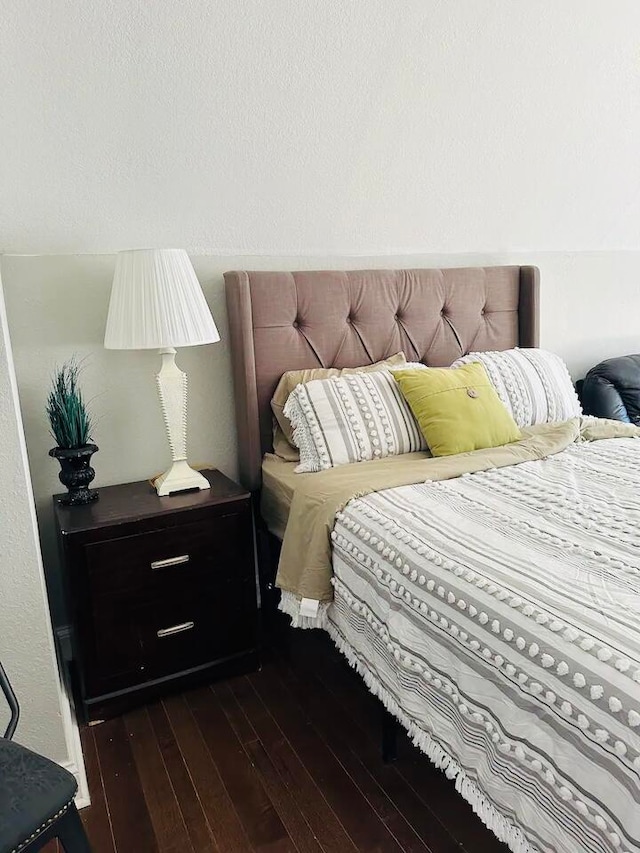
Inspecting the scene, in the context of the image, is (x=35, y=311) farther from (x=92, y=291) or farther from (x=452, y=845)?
(x=452, y=845)

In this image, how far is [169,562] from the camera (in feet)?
6.33

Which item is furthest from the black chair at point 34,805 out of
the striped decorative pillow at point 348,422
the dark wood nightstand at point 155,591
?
the striped decorative pillow at point 348,422

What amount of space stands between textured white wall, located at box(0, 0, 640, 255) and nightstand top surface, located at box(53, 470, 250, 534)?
80 cm

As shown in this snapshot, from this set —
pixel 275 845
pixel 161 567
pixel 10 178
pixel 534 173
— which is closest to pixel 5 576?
pixel 161 567

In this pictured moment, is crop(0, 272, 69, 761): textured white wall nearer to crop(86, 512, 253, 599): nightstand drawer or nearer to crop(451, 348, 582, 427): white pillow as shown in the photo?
crop(86, 512, 253, 599): nightstand drawer

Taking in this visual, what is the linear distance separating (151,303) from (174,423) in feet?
1.30

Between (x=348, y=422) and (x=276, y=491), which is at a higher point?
(x=348, y=422)

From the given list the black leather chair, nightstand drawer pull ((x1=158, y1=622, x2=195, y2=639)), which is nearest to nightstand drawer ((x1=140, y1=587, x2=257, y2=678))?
nightstand drawer pull ((x1=158, y1=622, x2=195, y2=639))

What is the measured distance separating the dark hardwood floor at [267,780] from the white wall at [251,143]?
0.58 m

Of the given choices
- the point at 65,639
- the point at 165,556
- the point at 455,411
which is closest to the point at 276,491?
the point at 165,556

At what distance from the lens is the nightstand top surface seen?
1855mm

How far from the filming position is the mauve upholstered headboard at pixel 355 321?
2.27m

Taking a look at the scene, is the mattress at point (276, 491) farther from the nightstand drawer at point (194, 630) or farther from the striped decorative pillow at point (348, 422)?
the nightstand drawer at point (194, 630)

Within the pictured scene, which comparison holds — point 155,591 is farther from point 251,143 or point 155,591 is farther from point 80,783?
point 251,143
